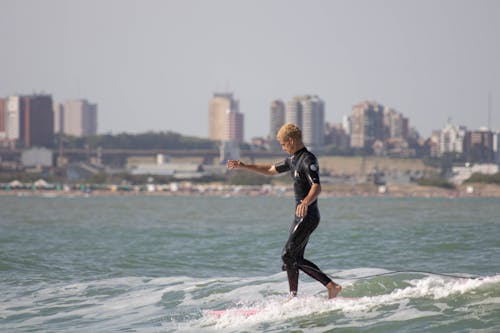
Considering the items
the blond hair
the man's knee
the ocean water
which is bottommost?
the ocean water

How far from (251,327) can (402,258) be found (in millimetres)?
7910

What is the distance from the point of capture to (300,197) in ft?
28.8

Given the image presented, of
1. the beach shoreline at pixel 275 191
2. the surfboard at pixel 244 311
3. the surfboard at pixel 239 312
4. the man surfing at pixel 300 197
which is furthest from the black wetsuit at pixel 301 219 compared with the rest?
the beach shoreline at pixel 275 191

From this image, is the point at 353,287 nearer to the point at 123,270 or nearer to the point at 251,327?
the point at 251,327

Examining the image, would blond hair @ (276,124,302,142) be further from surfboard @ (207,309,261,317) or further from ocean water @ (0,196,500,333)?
surfboard @ (207,309,261,317)

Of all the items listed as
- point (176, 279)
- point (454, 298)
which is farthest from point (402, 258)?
point (454, 298)

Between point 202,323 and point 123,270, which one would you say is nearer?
point 202,323

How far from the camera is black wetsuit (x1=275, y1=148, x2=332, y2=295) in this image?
8.67 m

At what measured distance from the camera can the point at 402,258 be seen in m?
16.1

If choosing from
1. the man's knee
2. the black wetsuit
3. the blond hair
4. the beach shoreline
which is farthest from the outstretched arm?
the beach shoreline

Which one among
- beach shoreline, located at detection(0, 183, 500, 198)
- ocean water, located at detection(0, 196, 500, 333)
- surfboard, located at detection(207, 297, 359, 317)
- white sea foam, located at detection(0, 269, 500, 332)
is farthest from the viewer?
beach shoreline, located at detection(0, 183, 500, 198)

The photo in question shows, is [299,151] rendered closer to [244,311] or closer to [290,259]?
[290,259]

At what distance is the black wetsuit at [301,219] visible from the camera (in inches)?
341

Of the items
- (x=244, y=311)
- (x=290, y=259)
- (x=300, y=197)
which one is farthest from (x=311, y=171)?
(x=244, y=311)
